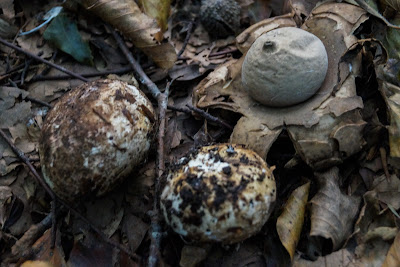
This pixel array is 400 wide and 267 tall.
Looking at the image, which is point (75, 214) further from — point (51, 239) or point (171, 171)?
point (171, 171)

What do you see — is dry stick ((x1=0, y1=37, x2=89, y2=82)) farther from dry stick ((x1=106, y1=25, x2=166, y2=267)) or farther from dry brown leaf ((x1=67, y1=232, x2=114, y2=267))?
dry brown leaf ((x1=67, y1=232, x2=114, y2=267))

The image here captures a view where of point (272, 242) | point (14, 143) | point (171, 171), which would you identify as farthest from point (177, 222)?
point (14, 143)

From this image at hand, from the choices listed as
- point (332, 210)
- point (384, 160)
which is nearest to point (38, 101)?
point (332, 210)

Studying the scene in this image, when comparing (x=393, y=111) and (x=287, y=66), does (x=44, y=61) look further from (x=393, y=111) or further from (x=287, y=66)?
(x=393, y=111)

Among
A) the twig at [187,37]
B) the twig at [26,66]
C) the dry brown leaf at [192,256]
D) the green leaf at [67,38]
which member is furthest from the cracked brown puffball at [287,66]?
the twig at [26,66]

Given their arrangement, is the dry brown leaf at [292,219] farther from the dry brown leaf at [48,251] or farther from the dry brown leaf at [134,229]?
the dry brown leaf at [48,251]

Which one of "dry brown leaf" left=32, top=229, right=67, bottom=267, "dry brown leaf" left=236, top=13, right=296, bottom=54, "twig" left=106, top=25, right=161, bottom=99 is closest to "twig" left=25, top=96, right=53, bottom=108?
"twig" left=106, top=25, right=161, bottom=99
